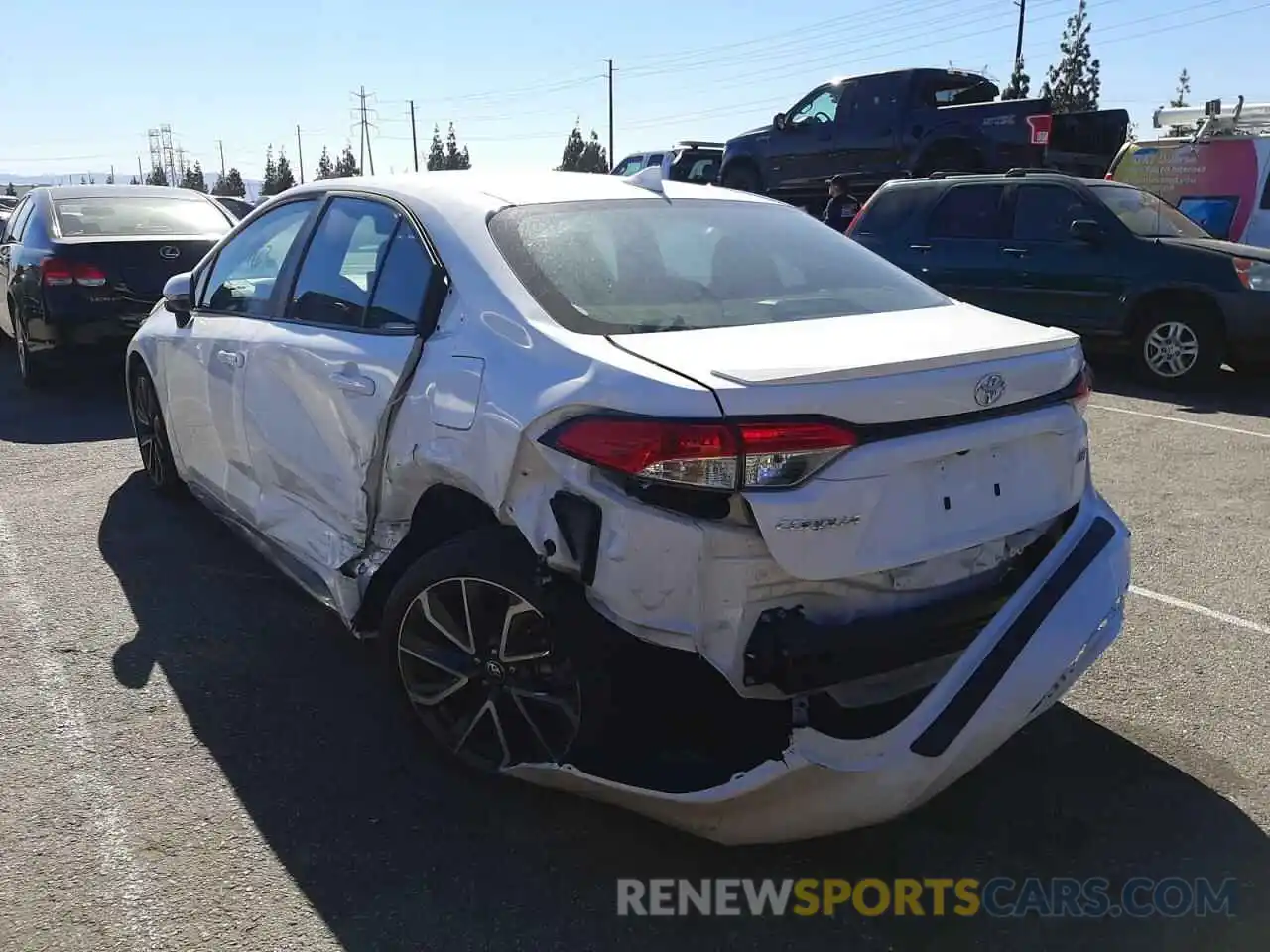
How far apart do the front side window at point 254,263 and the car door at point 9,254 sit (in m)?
5.11

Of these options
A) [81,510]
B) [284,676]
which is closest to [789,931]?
[284,676]

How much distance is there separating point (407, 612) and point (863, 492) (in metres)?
1.38

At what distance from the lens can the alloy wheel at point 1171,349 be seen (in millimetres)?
8586

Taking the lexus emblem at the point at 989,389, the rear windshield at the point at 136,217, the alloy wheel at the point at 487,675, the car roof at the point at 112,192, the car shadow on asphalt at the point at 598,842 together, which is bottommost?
the car shadow on asphalt at the point at 598,842

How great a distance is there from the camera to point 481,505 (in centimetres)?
306

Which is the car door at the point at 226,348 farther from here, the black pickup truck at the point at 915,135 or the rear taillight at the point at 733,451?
the black pickup truck at the point at 915,135

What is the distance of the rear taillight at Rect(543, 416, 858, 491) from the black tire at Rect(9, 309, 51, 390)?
7.41 m

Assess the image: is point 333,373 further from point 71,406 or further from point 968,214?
point 968,214

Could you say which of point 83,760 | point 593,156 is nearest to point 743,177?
point 83,760

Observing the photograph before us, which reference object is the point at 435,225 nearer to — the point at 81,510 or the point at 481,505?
the point at 481,505

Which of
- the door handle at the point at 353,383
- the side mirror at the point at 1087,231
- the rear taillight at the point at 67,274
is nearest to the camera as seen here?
the door handle at the point at 353,383

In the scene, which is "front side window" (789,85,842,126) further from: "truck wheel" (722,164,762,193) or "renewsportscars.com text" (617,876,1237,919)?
"renewsportscars.com text" (617,876,1237,919)

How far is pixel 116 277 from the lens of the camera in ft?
26.4

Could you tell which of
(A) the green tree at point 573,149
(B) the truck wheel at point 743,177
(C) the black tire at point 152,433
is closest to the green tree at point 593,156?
(A) the green tree at point 573,149
